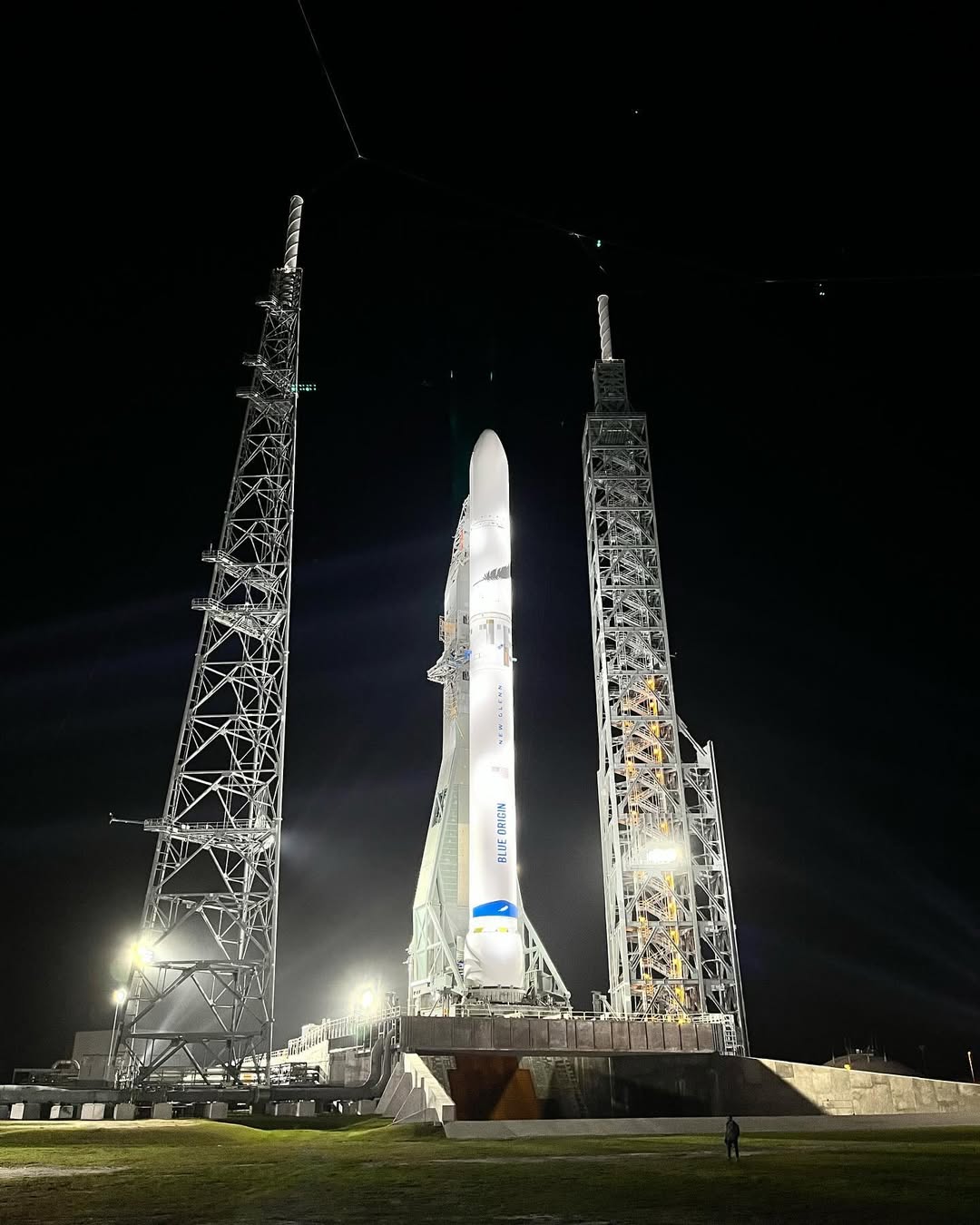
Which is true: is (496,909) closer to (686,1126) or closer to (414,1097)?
(414,1097)

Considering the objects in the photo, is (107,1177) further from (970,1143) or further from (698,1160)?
(970,1143)

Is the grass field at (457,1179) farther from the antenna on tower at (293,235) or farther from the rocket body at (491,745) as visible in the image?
the antenna on tower at (293,235)

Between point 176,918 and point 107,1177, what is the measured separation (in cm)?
2143

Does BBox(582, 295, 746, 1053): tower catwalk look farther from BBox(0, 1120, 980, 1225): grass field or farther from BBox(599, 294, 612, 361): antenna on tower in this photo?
BBox(0, 1120, 980, 1225): grass field

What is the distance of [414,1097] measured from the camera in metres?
20.5

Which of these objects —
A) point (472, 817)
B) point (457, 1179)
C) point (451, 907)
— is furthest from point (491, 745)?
point (457, 1179)

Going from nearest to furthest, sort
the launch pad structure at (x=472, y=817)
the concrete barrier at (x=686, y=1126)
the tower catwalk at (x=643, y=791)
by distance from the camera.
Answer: the concrete barrier at (x=686, y=1126) → the launch pad structure at (x=472, y=817) → the tower catwalk at (x=643, y=791)

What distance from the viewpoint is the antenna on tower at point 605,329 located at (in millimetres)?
44531

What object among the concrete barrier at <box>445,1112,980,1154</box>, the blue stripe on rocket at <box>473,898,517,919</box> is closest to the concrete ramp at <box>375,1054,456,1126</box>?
the concrete barrier at <box>445,1112,980,1154</box>

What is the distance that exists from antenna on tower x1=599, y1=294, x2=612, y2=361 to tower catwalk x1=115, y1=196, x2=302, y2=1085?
14128 millimetres

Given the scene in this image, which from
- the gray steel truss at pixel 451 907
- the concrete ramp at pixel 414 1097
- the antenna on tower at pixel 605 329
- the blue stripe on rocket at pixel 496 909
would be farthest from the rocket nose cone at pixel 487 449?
the concrete ramp at pixel 414 1097

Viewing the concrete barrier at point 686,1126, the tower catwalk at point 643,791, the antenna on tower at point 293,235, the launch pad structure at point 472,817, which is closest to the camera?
the concrete barrier at point 686,1126

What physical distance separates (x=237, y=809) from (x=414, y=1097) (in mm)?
15838

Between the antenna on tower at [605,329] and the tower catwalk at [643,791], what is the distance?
3680 millimetres
